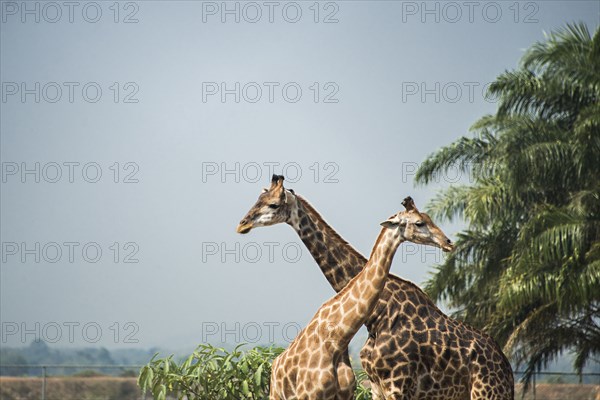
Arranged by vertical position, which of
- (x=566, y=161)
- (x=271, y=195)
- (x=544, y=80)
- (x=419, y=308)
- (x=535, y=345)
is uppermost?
(x=544, y=80)

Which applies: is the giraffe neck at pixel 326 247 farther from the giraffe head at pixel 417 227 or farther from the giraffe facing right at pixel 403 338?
the giraffe head at pixel 417 227

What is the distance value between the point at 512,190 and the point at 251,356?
29.5ft

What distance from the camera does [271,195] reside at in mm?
7887

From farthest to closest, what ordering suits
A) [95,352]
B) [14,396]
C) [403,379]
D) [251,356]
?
1. [95,352]
2. [14,396]
3. [251,356]
4. [403,379]

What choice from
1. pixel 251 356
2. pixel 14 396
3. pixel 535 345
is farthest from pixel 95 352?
pixel 251 356

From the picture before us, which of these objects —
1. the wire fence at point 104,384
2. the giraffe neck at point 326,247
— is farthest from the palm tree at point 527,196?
the giraffe neck at point 326,247

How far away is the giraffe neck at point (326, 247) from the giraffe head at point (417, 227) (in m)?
1.13

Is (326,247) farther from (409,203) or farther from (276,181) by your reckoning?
(409,203)

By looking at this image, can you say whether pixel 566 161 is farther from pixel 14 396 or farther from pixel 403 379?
pixel 14 396

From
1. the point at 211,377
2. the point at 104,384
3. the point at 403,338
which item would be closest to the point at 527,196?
the point at 211,377

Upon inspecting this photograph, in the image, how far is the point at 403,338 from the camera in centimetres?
776

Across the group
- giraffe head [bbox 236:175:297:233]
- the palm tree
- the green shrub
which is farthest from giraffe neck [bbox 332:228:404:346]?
the palm tree

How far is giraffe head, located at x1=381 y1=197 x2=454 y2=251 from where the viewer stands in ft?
22.4

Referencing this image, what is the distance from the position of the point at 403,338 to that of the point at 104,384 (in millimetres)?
22696
